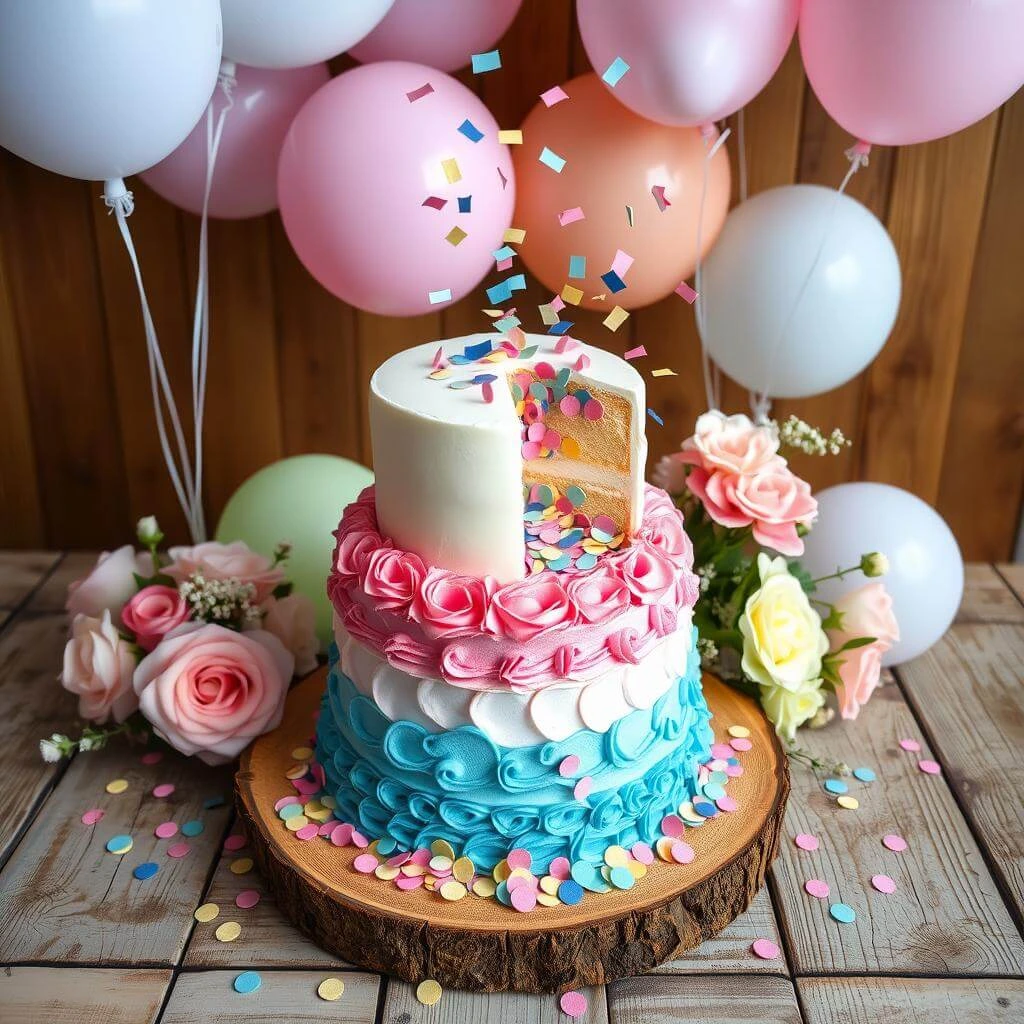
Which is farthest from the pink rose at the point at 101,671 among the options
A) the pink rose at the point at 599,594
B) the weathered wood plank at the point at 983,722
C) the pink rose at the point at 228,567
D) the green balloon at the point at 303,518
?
the weathered wood plank at the point at 983,722

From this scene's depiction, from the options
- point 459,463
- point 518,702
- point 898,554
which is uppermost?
point 459,463

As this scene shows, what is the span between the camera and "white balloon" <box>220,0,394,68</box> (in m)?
1.41

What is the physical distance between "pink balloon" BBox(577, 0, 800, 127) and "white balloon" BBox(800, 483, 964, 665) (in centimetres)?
75

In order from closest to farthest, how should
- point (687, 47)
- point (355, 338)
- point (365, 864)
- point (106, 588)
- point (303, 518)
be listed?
point (365, 864) → point (687, 47) → point (106, 588) → point (303, 518) → point (355, 338)

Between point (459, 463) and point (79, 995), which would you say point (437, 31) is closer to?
point (459, 463)

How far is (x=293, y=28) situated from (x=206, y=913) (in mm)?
1178

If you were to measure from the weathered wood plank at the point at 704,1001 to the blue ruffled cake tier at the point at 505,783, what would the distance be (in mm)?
159

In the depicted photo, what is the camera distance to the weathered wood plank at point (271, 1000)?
1.21 metres

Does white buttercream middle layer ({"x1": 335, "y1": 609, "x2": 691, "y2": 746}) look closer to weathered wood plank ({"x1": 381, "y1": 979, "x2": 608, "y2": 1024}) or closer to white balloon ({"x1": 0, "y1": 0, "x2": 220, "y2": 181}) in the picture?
weathered wood plank ({"x1": 381, "y1": 979, "x2": 608, "y2": 1024})

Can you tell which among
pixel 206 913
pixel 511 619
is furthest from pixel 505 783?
pixel 206 913

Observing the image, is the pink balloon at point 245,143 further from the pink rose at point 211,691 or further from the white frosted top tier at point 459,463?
the pink rose at point 211,691

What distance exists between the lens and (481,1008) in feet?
4.01

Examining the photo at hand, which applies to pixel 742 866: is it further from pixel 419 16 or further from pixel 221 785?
pixel 419 16

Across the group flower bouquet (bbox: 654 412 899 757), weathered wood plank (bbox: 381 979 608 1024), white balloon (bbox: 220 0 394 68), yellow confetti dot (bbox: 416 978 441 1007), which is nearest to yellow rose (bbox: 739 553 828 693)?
flower bouquet (bbox: 654 412 899 757)
